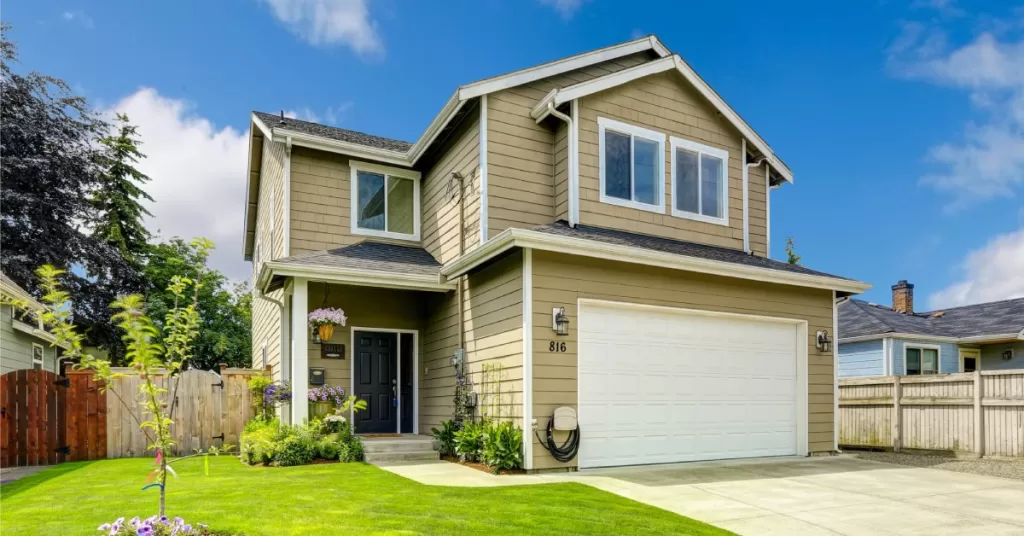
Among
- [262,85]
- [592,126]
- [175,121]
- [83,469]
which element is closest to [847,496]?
[592,126]

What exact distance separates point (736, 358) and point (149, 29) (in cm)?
1160

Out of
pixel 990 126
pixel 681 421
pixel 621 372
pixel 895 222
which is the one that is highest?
pixel 990 126

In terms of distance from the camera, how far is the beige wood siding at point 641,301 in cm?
866

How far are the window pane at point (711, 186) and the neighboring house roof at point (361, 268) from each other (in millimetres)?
4950

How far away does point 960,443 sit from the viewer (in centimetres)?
1114

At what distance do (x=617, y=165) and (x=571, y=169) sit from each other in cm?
100

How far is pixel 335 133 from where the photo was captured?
1358 cm

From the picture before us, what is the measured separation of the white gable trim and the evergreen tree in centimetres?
2176

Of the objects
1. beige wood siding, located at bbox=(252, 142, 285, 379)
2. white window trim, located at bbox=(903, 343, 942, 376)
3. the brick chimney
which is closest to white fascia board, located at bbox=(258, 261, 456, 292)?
beige wood siding, located at bbox=(252, 142, 285, 379)

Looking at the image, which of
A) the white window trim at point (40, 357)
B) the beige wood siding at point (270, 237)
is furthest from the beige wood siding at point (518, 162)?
the white window trim at point (40, 357)

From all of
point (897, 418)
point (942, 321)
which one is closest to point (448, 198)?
point (897, 418)

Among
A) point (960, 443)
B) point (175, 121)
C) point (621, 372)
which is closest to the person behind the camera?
point (621, 372)

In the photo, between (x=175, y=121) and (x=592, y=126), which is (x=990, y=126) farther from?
(x=175, y=121)

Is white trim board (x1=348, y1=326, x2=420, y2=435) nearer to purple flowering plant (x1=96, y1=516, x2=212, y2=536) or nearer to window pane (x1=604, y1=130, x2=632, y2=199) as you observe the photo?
window pane (x1=604, y1=130, x2=632, y2=199)
